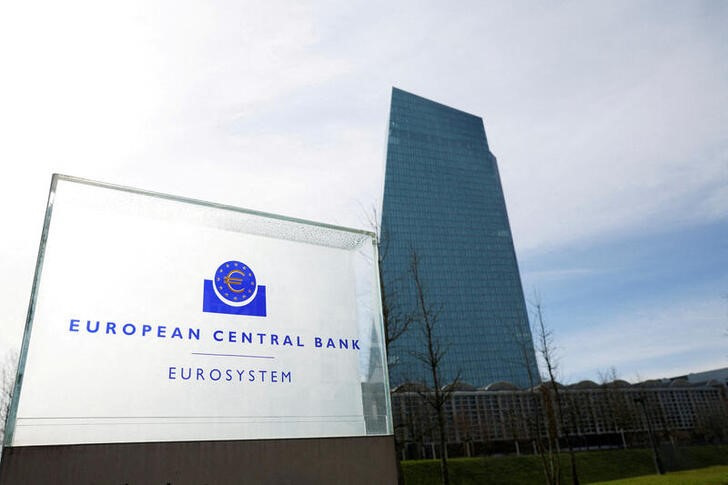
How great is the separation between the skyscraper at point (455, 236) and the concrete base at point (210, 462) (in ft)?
222

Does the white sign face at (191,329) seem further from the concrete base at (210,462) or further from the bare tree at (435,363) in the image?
the bare tree at (435,363)

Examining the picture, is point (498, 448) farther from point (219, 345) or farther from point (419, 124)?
point (419, 124)

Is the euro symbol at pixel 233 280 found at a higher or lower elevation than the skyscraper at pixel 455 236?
lower

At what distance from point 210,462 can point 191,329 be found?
3.03ft

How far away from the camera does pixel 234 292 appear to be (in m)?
3.63

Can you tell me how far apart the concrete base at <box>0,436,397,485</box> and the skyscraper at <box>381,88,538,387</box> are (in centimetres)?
6771

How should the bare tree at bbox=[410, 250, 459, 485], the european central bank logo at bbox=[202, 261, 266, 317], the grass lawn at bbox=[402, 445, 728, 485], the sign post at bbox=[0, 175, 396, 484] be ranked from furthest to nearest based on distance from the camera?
1. the grass lawn at bbox=[402, 445, 728, 485]
2. the bare tree at bbox=[410, 250, 459, 485]
3. the european central bank logo at bbox=[202, 261, 266, 317]
4. the sign post at bbox=[0, 175, 396, 484]

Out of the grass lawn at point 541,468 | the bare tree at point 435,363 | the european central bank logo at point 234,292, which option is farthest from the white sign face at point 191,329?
the grass lawn at point 541,468

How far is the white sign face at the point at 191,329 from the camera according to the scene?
2.94 metres

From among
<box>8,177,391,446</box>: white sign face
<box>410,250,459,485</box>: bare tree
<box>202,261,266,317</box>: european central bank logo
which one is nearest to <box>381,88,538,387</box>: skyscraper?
<box>410,250,459,485</box>: bare tree

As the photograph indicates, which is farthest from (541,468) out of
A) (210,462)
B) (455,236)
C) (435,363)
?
(455,236)

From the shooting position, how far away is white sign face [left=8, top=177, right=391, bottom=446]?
2939 millimetres

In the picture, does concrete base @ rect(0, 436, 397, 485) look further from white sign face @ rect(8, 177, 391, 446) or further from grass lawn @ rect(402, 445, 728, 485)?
grass lawn @ rect(402, 445, 728, 485)

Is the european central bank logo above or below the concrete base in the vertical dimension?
above
